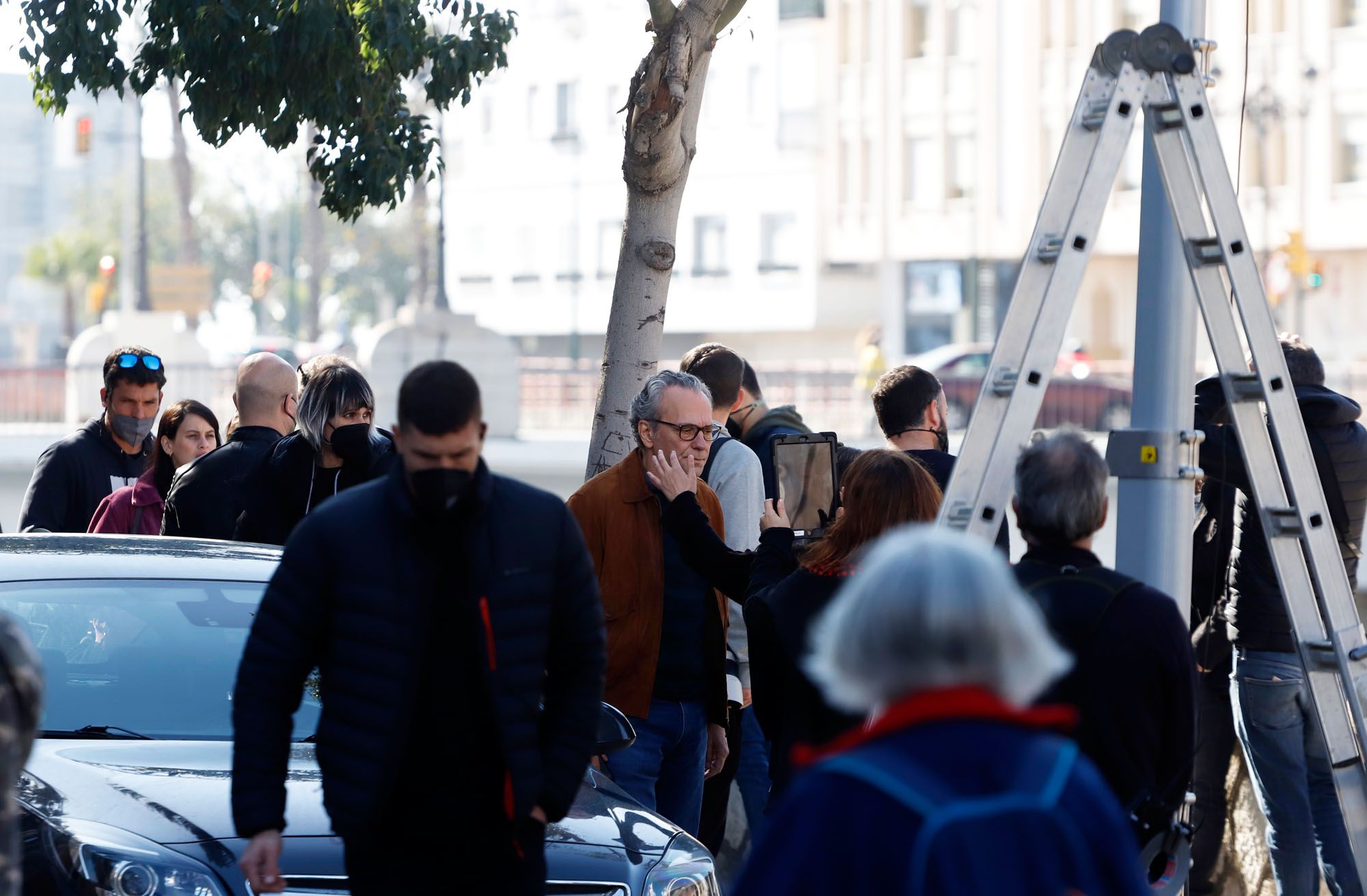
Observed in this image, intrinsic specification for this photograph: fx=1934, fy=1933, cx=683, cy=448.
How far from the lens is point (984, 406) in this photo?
4625 mm

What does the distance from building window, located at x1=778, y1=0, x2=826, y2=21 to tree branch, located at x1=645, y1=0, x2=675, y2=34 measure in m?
55.0

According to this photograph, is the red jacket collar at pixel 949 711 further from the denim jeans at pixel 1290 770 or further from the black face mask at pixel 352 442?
the denim jeans at pixel 1290 770

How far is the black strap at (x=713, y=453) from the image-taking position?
20.9 feet

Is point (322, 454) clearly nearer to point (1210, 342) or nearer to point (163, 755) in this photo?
point (163, 755)

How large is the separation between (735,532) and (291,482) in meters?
1.50

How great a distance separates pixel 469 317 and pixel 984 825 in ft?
95.9

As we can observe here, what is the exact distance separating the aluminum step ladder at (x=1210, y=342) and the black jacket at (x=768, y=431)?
210 centimetres

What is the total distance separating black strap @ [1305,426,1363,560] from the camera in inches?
249

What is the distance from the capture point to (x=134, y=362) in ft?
26.1


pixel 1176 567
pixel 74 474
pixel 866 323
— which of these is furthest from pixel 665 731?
pixel 866 323

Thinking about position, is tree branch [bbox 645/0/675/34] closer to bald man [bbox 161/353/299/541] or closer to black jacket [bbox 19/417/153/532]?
bald man [bbox 161/353/299/541]

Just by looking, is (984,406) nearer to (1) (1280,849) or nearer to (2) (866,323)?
(1) (1280,849)

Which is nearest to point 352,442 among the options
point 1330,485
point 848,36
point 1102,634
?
point 1102,634

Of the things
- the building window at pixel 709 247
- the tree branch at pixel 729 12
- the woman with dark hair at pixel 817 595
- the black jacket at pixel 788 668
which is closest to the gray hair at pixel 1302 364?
the woman with dark hair at pixel 817 595
